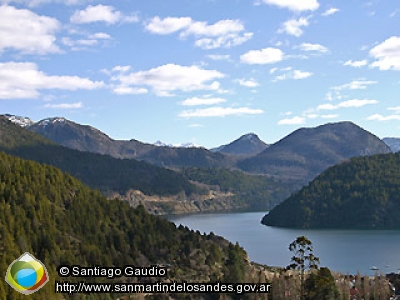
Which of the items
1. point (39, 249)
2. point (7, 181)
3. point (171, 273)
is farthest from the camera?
point (7, 181)

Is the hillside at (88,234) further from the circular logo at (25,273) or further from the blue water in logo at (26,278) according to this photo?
the blue water in logo at (26,278)

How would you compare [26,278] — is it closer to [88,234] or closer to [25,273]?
[25,273]

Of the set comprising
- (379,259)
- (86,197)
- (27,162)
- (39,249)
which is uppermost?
(27,162)

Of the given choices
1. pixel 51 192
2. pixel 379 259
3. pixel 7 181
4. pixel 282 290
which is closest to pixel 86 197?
pixel 51 192

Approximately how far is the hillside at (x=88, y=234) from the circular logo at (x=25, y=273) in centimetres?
2679

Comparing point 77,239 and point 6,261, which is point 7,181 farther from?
point 6,261

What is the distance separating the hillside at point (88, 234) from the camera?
114625mm

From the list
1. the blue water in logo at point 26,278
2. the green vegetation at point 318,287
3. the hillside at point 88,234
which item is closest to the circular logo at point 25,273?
the blue water in logo at point 26,278

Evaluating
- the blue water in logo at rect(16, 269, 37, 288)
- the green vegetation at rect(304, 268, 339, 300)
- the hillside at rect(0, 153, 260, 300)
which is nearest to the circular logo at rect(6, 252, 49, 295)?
the blue water in logo at rect(16, 269, 37, 288)

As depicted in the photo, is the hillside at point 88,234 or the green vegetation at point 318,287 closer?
the green vegetation at point 318,287

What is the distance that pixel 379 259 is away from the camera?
646 ft

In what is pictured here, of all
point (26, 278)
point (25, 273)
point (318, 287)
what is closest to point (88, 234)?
point (26, 278)

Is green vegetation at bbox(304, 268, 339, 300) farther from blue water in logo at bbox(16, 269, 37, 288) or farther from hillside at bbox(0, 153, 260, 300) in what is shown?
blue water in logo at bbox(16, 269, 37, 288)

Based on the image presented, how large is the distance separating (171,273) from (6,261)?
41701 mm
